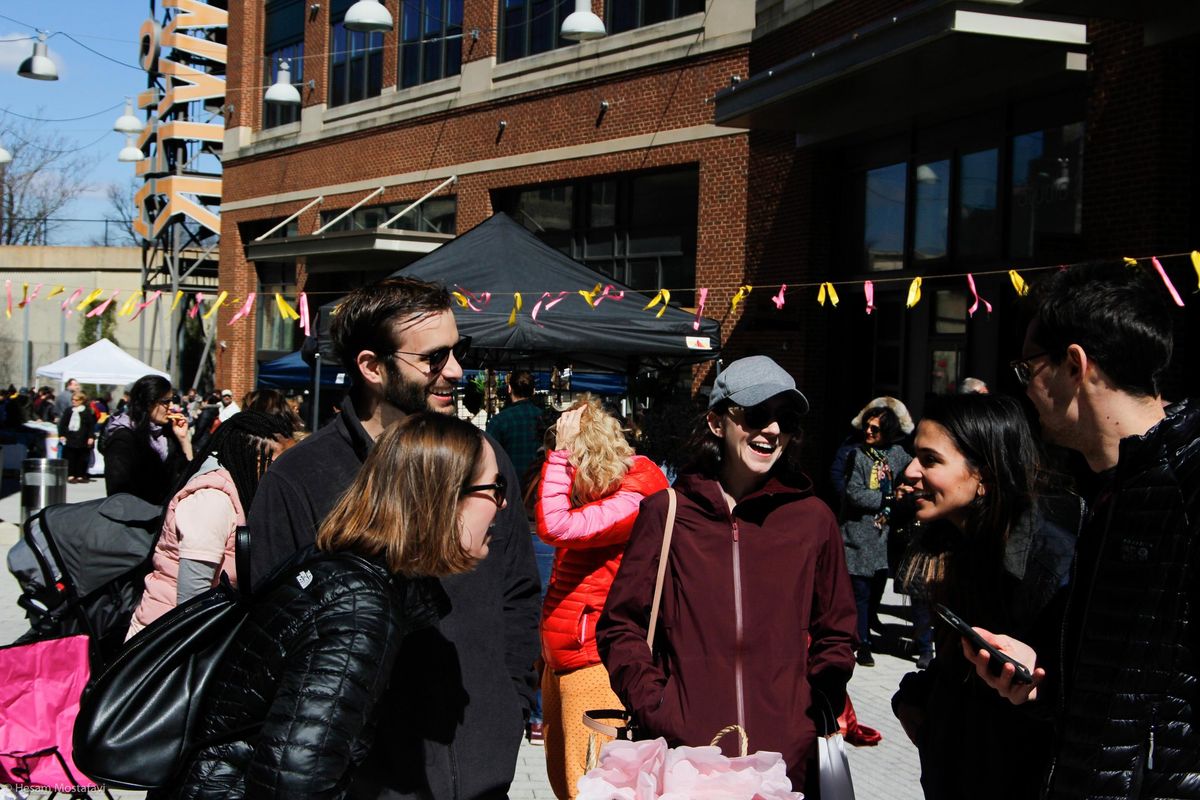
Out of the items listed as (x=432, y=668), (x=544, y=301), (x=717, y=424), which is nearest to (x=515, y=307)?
(x=544, y=301)

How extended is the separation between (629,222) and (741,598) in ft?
59.5

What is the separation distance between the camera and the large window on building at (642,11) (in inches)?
777

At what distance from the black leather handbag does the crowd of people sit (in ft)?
0.16

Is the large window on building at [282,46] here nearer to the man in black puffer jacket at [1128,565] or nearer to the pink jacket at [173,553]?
the pink jacket at [173,553]

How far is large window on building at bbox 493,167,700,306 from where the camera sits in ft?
65.8

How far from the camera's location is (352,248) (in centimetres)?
2497

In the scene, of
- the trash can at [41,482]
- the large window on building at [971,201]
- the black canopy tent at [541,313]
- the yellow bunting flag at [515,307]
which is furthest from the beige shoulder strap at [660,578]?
the trash can at [41,482]

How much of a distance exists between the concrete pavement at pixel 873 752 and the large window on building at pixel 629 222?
9961 mm

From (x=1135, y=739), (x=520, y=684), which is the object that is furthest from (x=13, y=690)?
(x=1135, y=739)

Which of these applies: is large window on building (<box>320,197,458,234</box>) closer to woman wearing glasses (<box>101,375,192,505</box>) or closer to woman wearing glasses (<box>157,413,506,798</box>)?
woman wearing glasses (<box>101,375,192,505</box>)

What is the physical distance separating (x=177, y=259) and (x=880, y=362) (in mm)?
31435

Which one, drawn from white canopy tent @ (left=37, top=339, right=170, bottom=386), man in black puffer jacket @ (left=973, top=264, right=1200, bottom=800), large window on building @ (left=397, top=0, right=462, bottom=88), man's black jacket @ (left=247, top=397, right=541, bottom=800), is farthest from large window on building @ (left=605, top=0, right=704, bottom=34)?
man in black puffer jacket @ (left=973, top=264, right=1200, bottom=800)

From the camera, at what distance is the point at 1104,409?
2.49 metres

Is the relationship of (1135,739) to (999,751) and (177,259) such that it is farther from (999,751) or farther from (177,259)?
(177,259)
